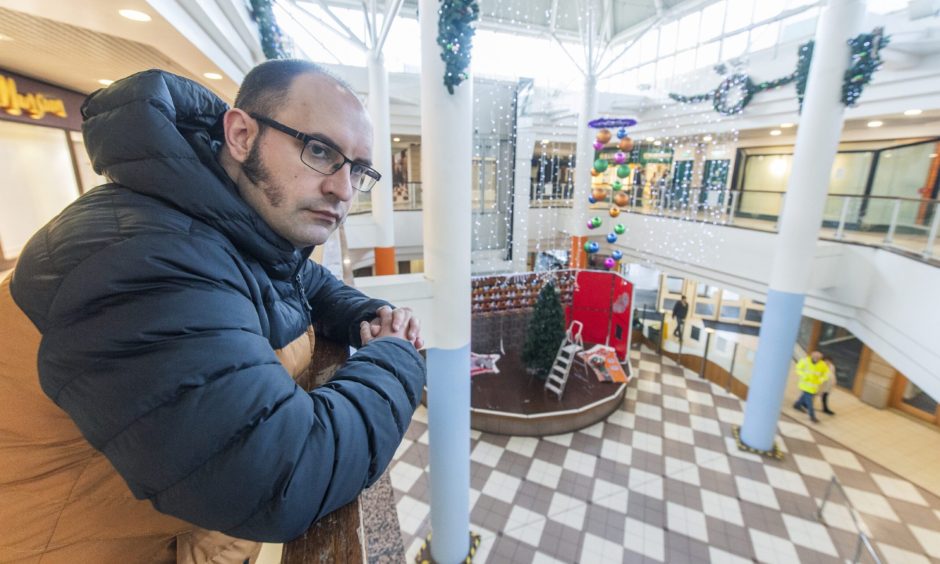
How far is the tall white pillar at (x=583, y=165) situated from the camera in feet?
29.5

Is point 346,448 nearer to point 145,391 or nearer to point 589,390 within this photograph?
point 145,391

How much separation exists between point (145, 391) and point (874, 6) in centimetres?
1018

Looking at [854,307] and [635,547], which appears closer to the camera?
[635,547]

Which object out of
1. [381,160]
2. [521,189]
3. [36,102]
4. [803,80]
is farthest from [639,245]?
[36,102]

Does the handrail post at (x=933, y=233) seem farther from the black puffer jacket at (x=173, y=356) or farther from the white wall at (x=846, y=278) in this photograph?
the black puffer jacket at (x=173, y=356)

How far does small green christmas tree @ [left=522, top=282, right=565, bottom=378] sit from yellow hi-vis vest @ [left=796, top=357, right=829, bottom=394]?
4.22 meters

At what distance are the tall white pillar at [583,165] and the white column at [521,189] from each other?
1.26m

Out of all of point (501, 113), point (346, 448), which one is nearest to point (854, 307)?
point (501, 113)

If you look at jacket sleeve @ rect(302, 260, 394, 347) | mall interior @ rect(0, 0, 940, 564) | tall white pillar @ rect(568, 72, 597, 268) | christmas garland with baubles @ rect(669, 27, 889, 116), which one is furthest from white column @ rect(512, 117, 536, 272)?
jacket sleeve @ rect(302, 260, 394, 347)

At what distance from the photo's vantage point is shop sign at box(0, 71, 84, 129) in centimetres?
366

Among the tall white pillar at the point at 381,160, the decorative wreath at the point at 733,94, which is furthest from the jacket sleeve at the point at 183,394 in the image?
the decorative wreath at the point at 733,94

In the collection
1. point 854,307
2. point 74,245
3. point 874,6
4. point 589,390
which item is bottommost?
point 589,390

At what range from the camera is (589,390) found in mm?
6883

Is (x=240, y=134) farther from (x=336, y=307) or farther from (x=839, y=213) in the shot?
(x=839, y=213)
